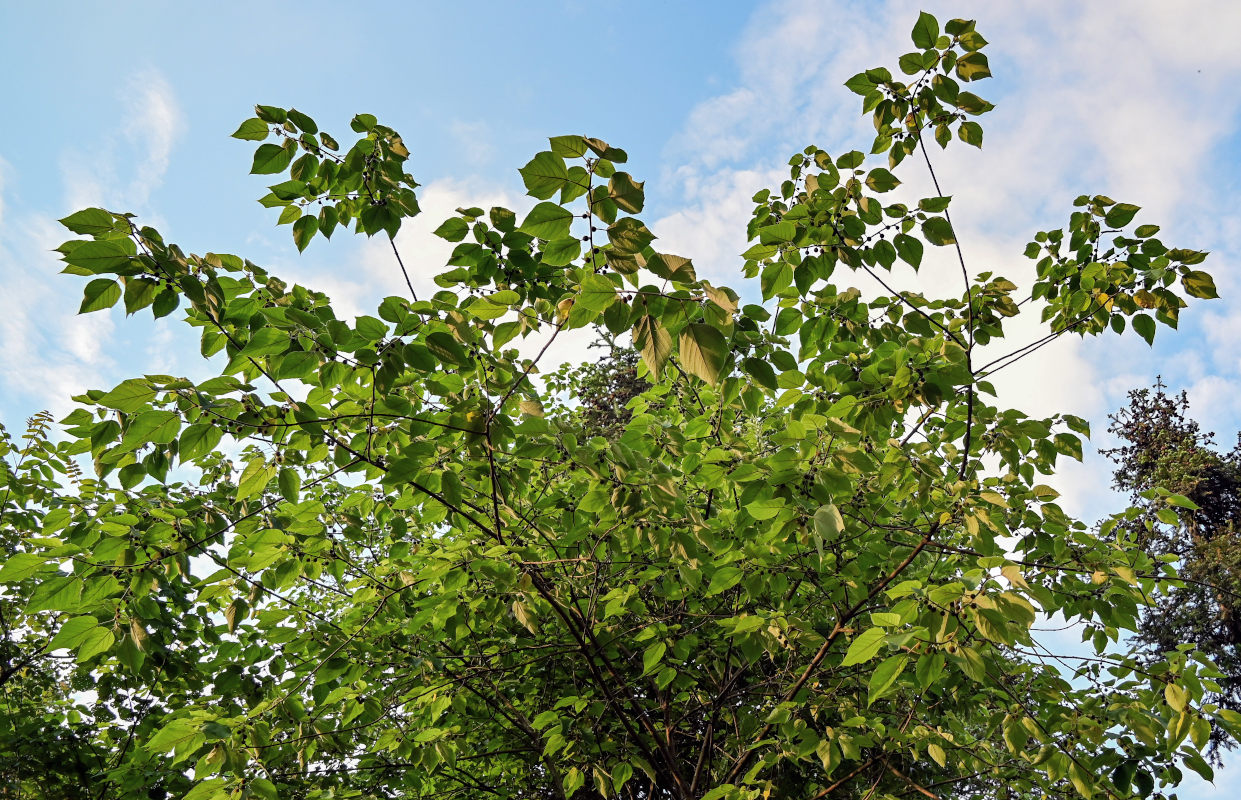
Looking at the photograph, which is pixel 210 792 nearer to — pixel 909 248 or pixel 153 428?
pixel 153 428

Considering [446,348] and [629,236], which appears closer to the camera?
[629,236]

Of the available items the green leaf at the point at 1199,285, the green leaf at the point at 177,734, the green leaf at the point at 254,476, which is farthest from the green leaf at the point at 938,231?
the green leaf at the point at 177,734

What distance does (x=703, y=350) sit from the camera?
164 centimetres

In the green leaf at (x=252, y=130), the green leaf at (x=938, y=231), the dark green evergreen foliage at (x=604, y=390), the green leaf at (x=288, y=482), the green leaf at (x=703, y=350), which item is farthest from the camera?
the dark green evergreen foliage at (x=604, y=390)

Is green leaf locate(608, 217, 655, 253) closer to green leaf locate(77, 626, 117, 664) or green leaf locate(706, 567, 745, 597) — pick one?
green leaf locate(706, 567, 745, 597)

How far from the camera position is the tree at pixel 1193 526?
62.3ft

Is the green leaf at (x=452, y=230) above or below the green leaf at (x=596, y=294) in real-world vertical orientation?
above

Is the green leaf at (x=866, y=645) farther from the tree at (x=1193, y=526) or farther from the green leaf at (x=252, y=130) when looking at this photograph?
the tree at (x=1193, y=526)

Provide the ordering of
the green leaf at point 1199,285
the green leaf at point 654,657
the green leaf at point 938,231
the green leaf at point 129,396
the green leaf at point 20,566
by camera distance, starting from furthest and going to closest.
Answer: the green leaf at point 654,657, the green leaf at point 1199,285, the green leaf at point 938,231, the green leaf at point 20,566, the green leaf at point 129,396

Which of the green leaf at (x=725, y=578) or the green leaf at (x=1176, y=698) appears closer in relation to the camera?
the green leaf at (x=1176, y=698)

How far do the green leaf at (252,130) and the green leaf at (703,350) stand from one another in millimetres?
1898

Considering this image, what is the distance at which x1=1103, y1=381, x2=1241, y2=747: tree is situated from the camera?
747 inches

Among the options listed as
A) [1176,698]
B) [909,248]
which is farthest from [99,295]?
[1176,698]

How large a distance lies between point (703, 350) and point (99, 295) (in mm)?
1783
